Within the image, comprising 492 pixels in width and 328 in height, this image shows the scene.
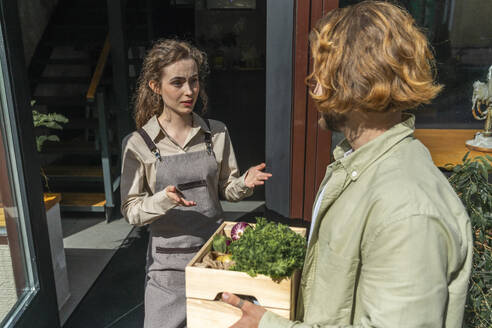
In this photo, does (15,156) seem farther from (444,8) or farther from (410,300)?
(444,8)

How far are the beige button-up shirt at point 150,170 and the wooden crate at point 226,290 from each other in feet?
1.60

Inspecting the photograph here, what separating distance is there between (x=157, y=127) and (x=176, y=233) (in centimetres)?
57

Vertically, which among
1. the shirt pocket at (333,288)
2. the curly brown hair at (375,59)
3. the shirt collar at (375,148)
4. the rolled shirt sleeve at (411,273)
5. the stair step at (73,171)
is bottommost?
the stair step at (73,171)

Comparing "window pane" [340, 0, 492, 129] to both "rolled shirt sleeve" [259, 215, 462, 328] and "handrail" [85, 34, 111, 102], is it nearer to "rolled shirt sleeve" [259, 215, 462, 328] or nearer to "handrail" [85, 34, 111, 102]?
"rolled shirt sleeve" [259, 215, 462, 328]

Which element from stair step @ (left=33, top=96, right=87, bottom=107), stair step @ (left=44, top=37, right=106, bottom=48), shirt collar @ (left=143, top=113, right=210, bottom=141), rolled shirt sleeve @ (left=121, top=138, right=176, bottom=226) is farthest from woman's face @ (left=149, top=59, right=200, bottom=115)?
stair step @ (left=44, top=37, right=106, bottom=48)

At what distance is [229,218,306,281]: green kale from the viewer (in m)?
1.47

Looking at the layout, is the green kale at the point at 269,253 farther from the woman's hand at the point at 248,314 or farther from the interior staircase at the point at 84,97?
the interior staircase at the point at 84,97

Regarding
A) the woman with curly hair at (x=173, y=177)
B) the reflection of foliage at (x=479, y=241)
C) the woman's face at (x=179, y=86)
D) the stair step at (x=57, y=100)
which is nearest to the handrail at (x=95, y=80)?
the stair step at (x=57, y=100)

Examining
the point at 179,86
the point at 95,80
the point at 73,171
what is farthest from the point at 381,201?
the point at 73,171

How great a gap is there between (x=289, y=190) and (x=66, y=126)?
344 centimetres

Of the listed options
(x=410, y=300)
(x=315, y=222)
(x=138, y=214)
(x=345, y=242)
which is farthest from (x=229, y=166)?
(x=410, y=300)

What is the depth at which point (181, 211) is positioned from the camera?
2.17m

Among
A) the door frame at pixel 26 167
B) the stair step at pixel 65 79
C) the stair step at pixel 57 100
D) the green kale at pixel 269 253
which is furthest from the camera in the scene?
the stair step at pixel 65 79

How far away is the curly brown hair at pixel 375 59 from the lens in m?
1.07
